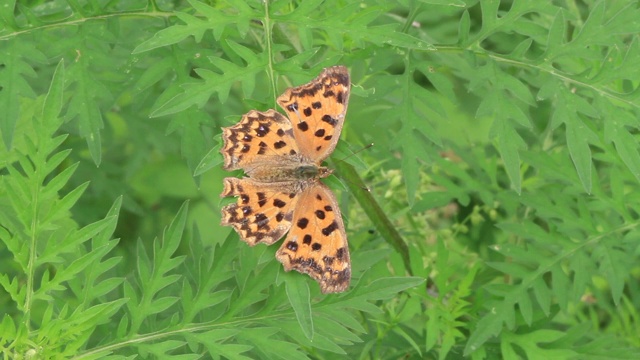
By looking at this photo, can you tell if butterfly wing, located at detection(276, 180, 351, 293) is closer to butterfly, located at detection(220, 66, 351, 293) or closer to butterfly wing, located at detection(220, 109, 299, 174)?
butterfly, located at detection(220, 66, 351, 293)

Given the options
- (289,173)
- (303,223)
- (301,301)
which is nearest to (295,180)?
(289,173)

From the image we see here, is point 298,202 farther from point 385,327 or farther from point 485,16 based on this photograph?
point 485,16

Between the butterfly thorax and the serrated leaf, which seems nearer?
the serrated leaf

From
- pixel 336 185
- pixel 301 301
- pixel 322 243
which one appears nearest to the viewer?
pixel 301 301

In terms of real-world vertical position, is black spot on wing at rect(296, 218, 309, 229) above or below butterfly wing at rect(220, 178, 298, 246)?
below

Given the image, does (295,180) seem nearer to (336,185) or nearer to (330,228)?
(336,185)

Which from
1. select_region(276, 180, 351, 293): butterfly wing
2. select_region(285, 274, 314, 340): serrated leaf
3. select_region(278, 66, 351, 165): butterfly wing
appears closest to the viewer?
select_region(285, 274, 314, 340): serrated leaf

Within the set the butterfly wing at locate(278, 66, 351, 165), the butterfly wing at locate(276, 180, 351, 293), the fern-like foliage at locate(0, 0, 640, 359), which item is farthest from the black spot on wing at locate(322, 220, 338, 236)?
the butterfly wing at locate(278, 66, 351, 165)

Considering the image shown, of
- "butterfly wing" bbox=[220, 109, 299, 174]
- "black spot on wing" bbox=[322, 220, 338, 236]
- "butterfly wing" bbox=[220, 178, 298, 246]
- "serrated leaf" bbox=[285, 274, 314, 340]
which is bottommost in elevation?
"serrated leaf" bbox=[285, 274, 314, 340]
